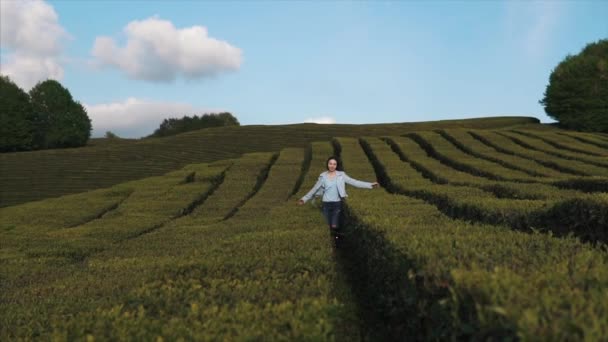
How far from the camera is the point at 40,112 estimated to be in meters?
77.6

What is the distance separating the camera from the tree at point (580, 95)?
227 feet

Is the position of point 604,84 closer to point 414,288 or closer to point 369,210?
point 369,210

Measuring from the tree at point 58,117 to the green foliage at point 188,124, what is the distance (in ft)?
111

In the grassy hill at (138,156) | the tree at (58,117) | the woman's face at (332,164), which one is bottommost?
the grassy hill at (138,156)

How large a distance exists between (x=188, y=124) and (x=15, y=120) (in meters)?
47.7

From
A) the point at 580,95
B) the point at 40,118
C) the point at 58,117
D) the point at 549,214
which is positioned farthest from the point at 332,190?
the point at 40,118

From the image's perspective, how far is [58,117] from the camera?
76.9 meters

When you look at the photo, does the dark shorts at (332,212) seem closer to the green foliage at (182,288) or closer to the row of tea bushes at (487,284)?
the green foliage at (182,288)

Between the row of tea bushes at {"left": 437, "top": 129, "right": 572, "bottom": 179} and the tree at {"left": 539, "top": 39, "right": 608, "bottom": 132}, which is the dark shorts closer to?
the row of tea bushes at {"left": 437, "top": 129, "right": 572, "bottom": 179}

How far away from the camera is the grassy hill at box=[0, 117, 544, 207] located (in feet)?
136

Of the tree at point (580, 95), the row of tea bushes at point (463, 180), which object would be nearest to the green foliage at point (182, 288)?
the row of tea bushes at point (463, 180)

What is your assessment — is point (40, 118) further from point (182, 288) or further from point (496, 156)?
point (182, 288)

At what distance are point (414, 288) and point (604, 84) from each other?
78.3m

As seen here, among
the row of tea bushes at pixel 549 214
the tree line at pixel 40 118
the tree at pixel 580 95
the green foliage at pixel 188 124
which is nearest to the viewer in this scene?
the row of tea bushes at pixel 549 214
